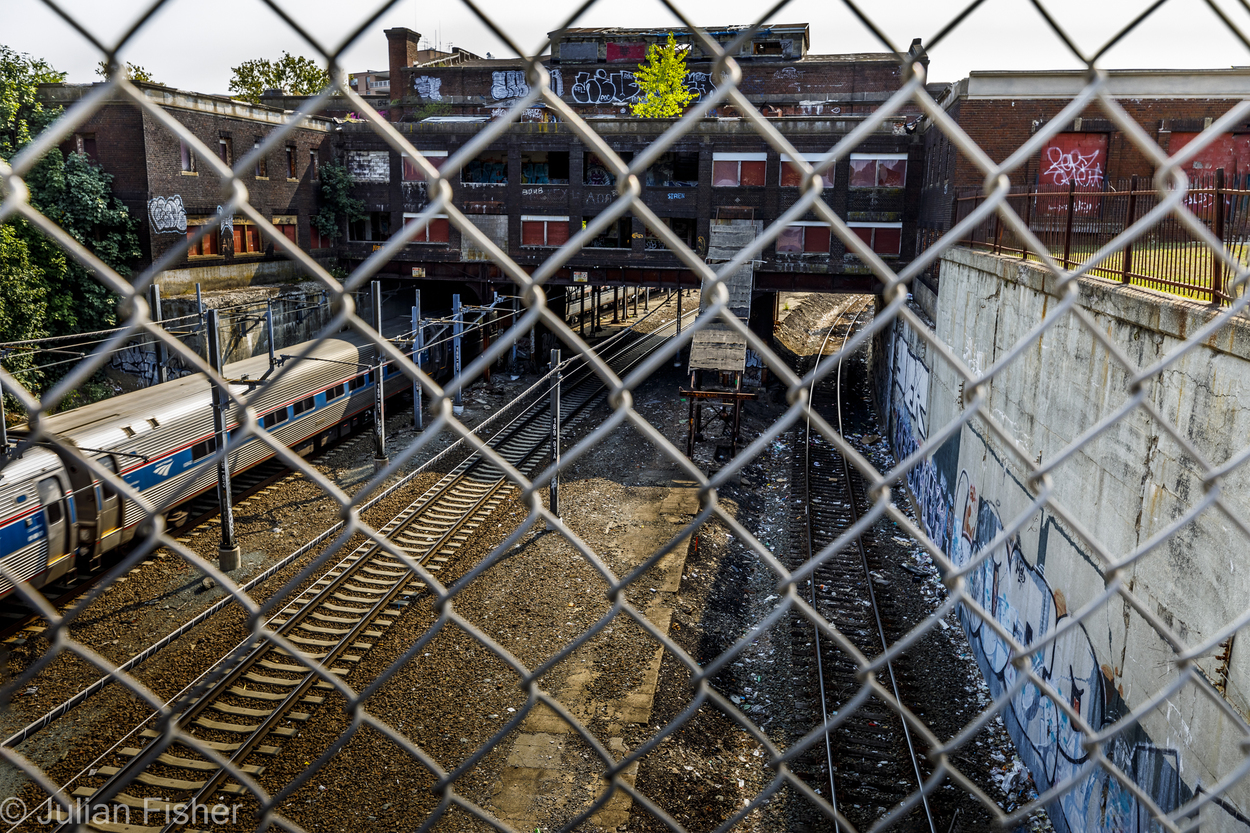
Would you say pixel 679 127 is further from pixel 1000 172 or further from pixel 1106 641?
pixel 1106 641

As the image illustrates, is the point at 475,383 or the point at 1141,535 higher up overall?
the point at 1141,535

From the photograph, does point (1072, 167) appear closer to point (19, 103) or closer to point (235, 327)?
point (235, 327)

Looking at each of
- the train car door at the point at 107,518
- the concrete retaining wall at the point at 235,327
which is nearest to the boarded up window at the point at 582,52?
the concrete retaining wall at the point at 235,327

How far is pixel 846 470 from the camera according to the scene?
18.8 metres

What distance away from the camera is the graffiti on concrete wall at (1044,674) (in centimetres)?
569

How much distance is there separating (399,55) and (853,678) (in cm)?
4140

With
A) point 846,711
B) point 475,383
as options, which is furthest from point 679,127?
Result: point 475,383

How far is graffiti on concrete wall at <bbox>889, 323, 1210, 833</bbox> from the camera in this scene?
5.69 metres

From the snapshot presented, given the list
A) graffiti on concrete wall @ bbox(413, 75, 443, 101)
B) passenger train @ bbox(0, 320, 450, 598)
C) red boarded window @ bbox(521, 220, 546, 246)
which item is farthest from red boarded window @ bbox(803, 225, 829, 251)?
graffiti on concrete wall @ bbox(413, 75, 443, 101)

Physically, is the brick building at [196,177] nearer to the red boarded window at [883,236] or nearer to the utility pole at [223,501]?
the utility pole at [223,501]

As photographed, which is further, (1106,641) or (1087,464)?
(1087,464)

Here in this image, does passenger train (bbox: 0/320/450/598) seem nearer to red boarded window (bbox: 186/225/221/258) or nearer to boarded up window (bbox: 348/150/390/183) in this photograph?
red boarded window (bbox: 186/225/221/258)

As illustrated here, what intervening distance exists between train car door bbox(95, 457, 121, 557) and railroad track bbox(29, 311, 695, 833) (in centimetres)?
Result: 266

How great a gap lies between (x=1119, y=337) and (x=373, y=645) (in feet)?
28.7
